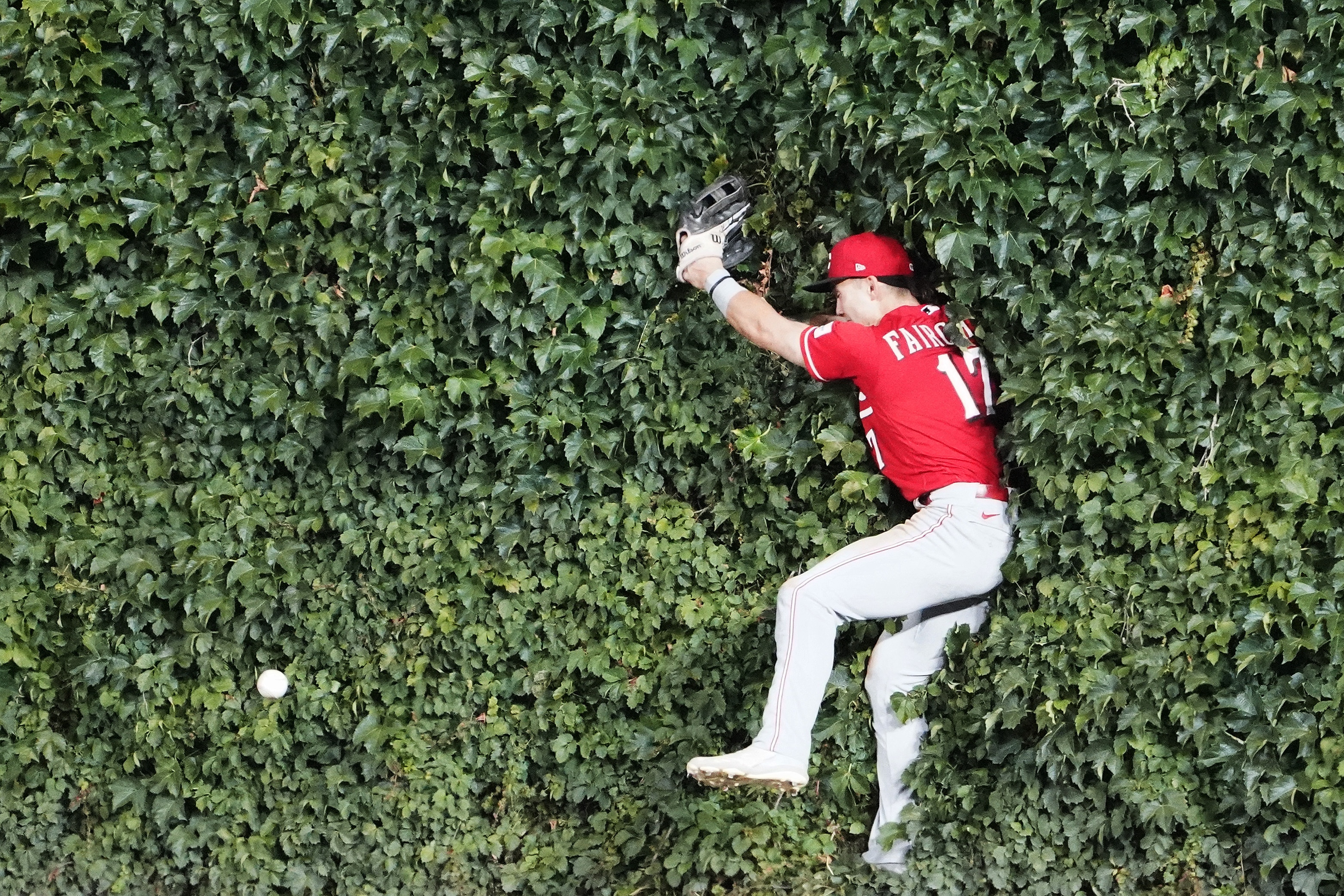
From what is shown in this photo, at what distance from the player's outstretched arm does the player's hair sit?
44 centimetres

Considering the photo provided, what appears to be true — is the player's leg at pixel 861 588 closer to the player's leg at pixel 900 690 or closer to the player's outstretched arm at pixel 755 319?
the player's leg at pixel 900 690

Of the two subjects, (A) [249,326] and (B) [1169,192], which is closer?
(B) [1169,192]

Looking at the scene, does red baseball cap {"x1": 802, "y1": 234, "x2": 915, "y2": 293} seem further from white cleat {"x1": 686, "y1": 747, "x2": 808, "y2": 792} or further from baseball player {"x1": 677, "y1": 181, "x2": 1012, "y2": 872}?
white cleat {"x1": 686, "y1": 747, "x2": 808, "y2": 792}

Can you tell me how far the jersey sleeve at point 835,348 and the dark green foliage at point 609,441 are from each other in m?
0.29

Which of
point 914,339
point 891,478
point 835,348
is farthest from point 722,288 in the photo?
point 891,478

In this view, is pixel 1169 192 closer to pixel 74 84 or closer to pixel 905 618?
pixel 905 618

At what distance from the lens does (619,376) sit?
5090mm

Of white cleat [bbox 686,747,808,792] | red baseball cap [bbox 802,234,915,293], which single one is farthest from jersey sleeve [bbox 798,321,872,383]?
white cleat [bbox 686,747,808,792]

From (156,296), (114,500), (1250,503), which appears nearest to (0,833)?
(114,500)

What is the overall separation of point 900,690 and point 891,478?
2.58 ft

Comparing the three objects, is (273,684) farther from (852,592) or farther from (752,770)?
(852,592)

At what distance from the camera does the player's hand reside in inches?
189

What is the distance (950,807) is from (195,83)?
13.8ft

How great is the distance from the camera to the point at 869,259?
4590mm
